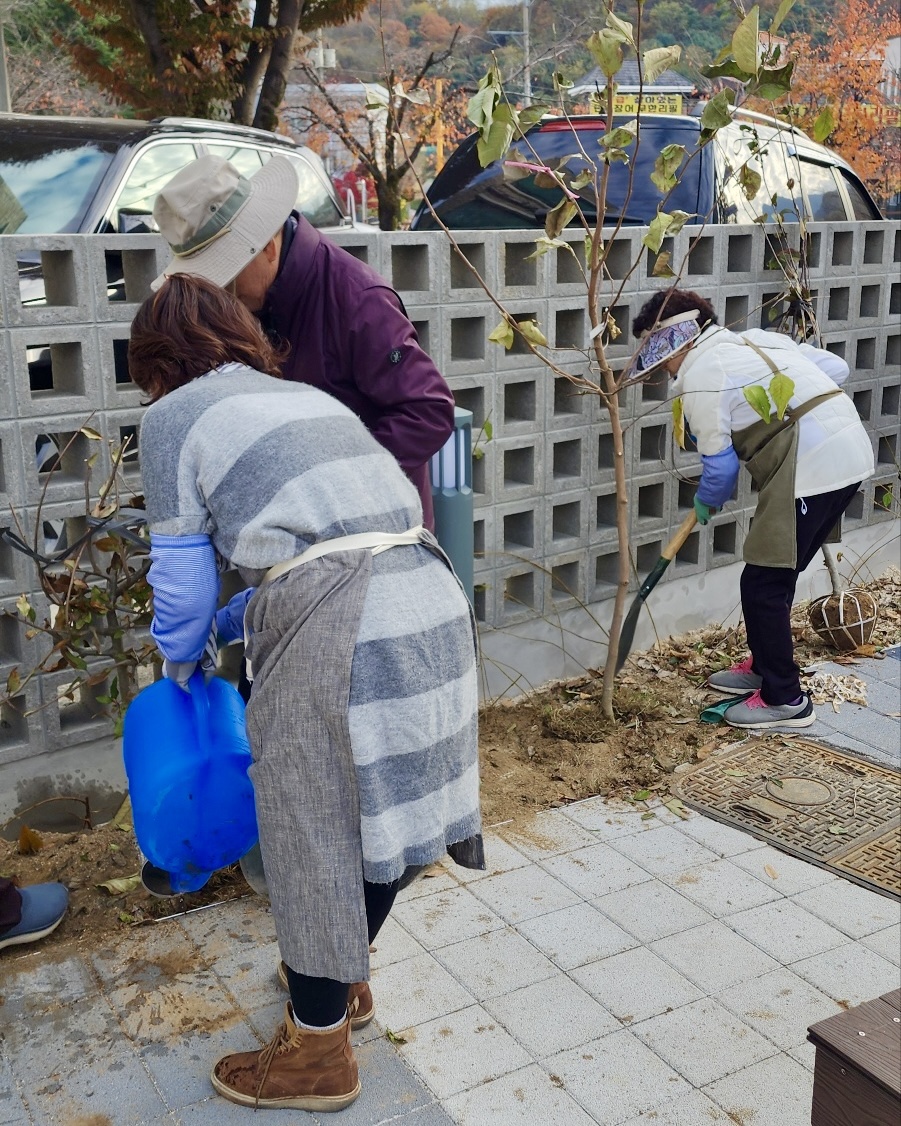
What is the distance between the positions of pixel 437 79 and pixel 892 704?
11.9 meters

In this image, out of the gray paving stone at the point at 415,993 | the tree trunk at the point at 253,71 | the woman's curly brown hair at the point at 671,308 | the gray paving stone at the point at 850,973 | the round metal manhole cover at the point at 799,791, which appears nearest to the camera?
the gray paving stone at the point at 415,993

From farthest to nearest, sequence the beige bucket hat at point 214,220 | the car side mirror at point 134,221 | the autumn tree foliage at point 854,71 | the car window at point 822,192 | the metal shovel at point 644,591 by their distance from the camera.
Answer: the autumn tree foliage at point 854,71 < the car window at point 822,192 < the car side mirror at point 134,221 < the metal shovel at point 644,591 < the beige bucket hat at point 214,220

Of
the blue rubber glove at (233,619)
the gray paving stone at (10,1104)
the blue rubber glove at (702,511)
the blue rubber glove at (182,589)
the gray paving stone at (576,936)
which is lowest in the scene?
the gray paving stone at (576,936)

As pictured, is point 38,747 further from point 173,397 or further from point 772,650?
point 772,650

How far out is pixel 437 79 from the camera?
14492 millimetres

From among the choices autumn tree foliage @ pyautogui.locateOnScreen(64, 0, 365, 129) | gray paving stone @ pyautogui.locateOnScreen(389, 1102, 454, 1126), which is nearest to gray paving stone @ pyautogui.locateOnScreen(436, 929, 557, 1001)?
gray paving stone @ pyautogui.locateOnScreen(389, 1102, 454, 1126)

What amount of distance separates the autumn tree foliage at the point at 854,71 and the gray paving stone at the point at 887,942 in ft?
40.1

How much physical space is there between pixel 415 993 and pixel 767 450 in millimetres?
2394

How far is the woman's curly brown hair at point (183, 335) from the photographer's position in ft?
7.48

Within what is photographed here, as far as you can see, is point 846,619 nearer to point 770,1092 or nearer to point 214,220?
point 770,1092

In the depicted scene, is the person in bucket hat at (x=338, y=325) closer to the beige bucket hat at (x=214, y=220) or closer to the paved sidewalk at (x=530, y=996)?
the beige bucket hat at (x=214, y=220)

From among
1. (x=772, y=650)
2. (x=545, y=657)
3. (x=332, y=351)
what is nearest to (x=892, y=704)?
(x=772, y=650)

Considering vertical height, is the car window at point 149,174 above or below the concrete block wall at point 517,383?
above

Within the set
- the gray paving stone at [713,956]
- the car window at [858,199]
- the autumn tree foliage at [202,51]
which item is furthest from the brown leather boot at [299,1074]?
the autumn tree foliage at [202,51]
